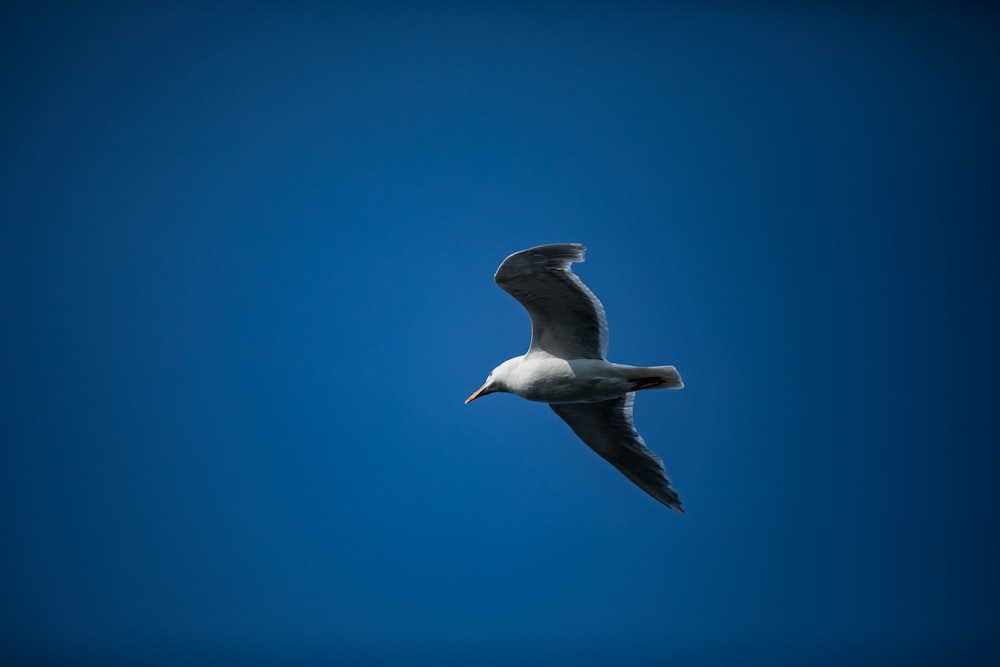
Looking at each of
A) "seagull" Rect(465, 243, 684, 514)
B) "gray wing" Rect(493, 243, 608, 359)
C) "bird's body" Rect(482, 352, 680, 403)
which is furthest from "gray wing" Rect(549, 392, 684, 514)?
"gray wing" Rect(493, 243, 608, 359)

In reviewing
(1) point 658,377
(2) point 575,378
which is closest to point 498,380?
(2) point 575,378

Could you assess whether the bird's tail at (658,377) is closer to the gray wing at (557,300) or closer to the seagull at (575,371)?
the seagull at (575,371)

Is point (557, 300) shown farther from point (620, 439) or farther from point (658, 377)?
→ point (620, 439)

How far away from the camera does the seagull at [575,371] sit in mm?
7047

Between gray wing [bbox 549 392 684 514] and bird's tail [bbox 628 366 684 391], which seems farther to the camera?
gray wing [bbox 549 392 684 514]

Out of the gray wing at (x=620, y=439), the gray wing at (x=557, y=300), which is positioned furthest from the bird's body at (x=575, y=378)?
the gray wing at (x=620, y=439)

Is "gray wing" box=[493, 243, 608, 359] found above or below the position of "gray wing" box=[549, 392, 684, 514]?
above

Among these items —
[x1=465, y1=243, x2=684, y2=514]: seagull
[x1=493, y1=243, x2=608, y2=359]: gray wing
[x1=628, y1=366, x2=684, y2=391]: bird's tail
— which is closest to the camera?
[x1=493, y1=243, x2=608, y2=359]: gray wing

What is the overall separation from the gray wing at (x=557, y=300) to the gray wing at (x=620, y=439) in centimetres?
68

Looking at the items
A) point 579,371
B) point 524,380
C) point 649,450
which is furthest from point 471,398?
point 649,450

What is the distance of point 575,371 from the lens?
737cm

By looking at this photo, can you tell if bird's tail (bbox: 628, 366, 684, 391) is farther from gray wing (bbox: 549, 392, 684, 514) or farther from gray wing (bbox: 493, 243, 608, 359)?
gray wing (bbox: 549, 392, 684, 514)

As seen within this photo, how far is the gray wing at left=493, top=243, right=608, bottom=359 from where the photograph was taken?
22.7ft

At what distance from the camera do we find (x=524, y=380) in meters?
7.55
